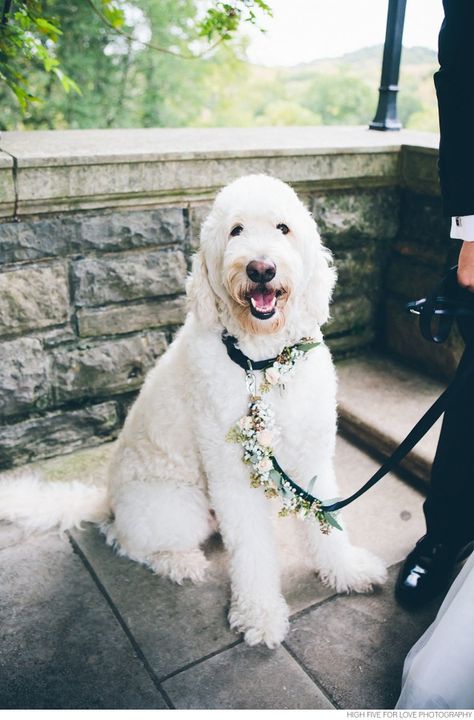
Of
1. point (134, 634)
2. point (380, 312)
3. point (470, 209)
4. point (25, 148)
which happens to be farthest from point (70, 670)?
point (380, 312)

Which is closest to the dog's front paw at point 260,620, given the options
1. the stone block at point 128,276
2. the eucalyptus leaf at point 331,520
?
the eucalyptus leaf at point 331,520

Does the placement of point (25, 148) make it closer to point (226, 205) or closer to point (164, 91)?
point (226, 205)

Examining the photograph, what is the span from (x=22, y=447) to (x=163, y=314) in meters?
1.01

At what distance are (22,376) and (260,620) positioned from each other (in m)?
1.63

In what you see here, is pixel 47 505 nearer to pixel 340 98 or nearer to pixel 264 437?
pixel 264 437

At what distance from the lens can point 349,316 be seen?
386 cm

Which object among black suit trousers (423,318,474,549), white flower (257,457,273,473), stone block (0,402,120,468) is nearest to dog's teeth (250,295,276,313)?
white flower (257,457,273,473)

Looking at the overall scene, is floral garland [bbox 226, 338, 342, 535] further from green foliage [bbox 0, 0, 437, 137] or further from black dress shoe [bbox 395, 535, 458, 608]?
green foliage [bbox 0, 0, 437, 137]

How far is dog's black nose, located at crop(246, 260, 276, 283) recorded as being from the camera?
184cm

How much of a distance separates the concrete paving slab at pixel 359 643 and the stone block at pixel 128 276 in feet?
5.72

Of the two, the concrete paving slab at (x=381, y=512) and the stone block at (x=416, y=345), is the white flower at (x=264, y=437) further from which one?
the stone block at (x=416, y=345)

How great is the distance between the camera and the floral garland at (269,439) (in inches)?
82.1

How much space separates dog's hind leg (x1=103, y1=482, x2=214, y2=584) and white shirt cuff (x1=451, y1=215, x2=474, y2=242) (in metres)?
1.39

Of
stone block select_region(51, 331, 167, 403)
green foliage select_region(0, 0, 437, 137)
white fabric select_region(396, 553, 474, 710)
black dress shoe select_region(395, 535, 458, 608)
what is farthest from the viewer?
green foliage select_region(0, 0, 437, 137)
